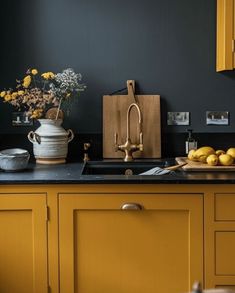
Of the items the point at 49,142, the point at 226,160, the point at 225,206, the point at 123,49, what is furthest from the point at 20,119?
the point at 225,206

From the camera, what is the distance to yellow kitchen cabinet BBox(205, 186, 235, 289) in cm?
242

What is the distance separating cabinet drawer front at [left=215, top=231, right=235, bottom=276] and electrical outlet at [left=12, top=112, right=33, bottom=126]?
1343 mm

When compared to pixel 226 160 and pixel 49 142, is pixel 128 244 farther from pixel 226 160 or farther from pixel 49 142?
pixel 49 142

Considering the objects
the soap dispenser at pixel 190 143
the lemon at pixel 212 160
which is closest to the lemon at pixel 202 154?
the lemon at pixel 212 160

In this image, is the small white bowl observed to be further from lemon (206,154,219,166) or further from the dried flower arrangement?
lemon (206,154,219,166)

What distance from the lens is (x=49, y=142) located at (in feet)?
9.73

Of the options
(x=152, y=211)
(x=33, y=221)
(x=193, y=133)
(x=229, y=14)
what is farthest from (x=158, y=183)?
(x=229, y=14)

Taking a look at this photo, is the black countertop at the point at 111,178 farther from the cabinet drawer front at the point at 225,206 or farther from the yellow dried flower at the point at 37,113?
the yellow dried flower at the point at 37,113

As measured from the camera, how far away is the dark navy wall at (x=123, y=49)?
3160 millimetres

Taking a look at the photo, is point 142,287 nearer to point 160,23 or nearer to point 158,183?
point 158,183

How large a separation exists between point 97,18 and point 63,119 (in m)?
0.62

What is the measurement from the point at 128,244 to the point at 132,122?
911mm

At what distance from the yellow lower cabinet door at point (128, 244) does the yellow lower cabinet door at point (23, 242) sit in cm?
9

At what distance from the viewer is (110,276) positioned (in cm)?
247
